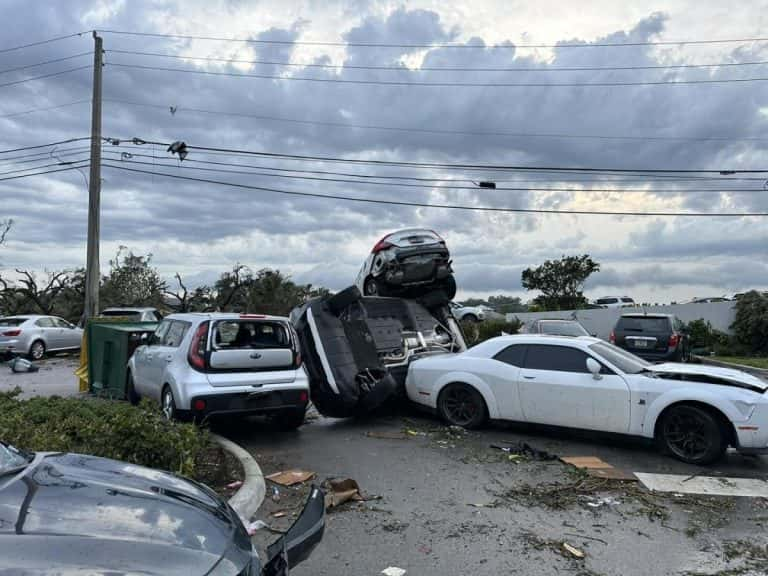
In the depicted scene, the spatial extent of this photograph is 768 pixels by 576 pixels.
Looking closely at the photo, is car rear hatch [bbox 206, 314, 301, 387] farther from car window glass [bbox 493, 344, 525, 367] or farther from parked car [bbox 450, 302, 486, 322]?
parked car [bbox 450, 302, 486, 322]

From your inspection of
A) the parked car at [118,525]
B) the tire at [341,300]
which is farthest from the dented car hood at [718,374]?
the parked car at [118,525]

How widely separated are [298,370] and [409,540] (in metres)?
3.87

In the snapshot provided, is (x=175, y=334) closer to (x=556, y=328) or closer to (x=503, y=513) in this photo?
(x=503, y=513)

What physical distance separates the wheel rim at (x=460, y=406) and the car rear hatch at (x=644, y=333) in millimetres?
8445

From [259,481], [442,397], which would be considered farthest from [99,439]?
[442,397]

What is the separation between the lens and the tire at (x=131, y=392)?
974 cm

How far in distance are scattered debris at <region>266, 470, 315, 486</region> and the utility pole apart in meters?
17.7

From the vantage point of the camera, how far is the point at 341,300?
31.4 feet

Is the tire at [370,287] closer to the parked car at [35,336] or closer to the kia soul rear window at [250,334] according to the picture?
the kia soul rear window at [250,334]

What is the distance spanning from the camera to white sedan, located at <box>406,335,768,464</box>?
682 cm

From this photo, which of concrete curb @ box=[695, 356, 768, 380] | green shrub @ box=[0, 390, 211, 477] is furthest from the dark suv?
green shrub @ box=[0, 390, 211, 477]

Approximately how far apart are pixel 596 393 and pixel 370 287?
5652 mm

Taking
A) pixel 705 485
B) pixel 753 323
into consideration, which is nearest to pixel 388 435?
pixel 705 485

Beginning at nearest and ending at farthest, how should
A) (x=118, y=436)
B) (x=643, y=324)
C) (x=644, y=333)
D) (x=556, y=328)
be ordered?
(x=118, y=436)
(x=644, y=333)
(x=643, y=324)
(x=556, y=328)
